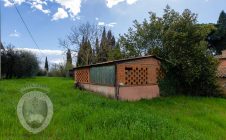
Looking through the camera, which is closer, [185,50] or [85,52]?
[185,50]

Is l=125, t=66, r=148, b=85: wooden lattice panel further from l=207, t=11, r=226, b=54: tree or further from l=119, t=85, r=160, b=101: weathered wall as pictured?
l=207, t=11, r=226, b=54: tree

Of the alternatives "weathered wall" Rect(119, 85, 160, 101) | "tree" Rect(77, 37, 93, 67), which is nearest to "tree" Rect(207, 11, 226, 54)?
"tree" Rect(77, 37, 93, 67)

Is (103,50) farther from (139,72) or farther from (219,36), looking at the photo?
(139,72)

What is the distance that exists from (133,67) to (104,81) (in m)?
2.10

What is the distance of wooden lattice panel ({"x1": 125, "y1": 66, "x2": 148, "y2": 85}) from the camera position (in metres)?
15.6

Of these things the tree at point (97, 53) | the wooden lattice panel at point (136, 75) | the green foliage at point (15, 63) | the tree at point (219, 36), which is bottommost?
the wooden lattice panel at point (136, 75)

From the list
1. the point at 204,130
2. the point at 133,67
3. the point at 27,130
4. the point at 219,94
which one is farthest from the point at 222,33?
the point at 27,130

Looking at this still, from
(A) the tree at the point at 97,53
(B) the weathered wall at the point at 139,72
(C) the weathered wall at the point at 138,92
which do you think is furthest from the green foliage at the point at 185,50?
(A) the tree at the point at 97,53

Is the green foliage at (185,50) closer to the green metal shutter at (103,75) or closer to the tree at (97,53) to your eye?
the green metal shutter at (103,75)

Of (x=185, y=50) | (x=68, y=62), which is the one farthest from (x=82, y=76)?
(x=68, y=62)

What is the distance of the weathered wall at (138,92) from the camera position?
1513cm

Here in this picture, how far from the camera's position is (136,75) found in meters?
16.0

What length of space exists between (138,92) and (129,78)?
1006 mm

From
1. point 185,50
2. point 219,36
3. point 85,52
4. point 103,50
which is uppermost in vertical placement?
point 219,36
